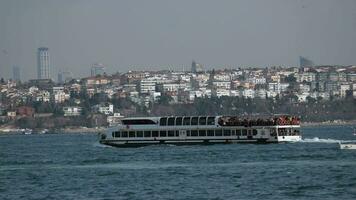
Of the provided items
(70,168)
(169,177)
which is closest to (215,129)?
(70,168)

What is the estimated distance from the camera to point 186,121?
120 meters

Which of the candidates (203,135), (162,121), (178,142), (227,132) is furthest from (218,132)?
(162,121)

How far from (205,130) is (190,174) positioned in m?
35.7

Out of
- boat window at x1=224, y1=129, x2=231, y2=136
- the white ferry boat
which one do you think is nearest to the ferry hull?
the white ferry boat

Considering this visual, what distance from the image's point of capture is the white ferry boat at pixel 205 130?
119m

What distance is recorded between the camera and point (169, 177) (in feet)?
271

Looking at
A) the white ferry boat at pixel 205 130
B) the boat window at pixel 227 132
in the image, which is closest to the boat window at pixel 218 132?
the white ferry boat at pixel 205 130

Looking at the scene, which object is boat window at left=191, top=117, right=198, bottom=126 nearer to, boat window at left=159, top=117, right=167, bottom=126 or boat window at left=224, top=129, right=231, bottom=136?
boat window at left=159, top=117, right=167, bottom=126

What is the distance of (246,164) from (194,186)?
17.7 metres

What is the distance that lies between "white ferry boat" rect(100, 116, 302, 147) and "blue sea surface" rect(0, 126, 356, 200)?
4.54 feet

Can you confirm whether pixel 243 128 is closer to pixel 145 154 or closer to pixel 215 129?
pixel 215 129

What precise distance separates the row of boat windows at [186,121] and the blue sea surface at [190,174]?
2.56 metres

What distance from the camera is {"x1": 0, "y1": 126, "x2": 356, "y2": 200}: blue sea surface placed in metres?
71.8

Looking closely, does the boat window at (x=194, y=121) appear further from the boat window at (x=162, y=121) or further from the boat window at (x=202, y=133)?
the boat window at (x=162, y=121)
